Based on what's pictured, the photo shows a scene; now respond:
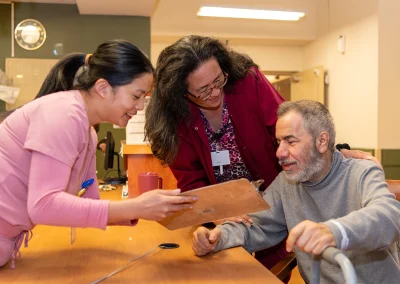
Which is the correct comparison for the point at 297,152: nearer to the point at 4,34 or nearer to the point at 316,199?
the point at 316,199

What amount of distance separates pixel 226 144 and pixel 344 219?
93 centimetres

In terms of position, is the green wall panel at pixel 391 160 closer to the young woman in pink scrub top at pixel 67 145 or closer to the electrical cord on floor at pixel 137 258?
the electrical cord on floor at pixel 137 258

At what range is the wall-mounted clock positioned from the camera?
5.08 metres

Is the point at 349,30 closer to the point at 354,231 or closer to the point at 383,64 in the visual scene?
the point at 383,64

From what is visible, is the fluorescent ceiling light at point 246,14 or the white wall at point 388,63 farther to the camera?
the fluorescent ceiling light at point 246,14

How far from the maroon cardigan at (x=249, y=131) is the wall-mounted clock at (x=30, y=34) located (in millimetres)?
3665

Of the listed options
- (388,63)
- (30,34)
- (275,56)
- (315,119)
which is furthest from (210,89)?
(275,56)

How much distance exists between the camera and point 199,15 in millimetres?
5629

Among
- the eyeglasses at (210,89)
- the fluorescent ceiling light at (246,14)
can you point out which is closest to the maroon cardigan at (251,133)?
the eyeglasses at (210,89)

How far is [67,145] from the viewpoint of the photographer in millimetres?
1212

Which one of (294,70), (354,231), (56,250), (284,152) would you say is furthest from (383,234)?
(294,70)

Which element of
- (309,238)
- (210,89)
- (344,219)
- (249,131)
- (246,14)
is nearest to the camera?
(309,238)

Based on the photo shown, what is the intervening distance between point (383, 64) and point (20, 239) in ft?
13.6

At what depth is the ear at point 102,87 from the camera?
1.40m
